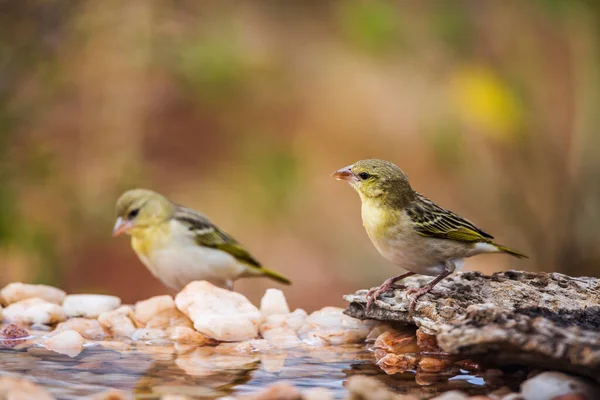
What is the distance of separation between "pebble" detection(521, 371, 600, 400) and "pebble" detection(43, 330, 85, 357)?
1631 mm

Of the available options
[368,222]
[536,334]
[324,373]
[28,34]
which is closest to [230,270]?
[368,222]

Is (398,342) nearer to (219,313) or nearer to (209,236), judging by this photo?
(219,313)

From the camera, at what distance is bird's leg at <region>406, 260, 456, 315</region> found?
3.16m

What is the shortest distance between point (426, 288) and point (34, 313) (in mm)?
1693

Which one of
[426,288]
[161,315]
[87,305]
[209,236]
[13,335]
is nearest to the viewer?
[426,288]

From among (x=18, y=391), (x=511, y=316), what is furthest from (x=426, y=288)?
(x=18, y=391)

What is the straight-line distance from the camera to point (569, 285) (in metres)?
3.24

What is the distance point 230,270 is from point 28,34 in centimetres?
341

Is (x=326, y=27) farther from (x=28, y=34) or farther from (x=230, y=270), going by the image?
(x=230, y=270)

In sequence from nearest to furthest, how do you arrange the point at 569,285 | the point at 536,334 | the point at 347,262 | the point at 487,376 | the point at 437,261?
1. the point at 536,334
2. the point at 487,376
3. the point at 569,285
4. the point at 437,261
5. the point at 347,262

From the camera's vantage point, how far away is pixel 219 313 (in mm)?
3523

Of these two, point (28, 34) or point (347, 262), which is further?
point (347, 262)

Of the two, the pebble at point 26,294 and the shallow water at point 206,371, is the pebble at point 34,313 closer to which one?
the pebble at point 26,294

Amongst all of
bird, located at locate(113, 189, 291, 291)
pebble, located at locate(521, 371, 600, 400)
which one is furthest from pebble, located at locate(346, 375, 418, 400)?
bird, located at locate(113, 189, 291, 291)
